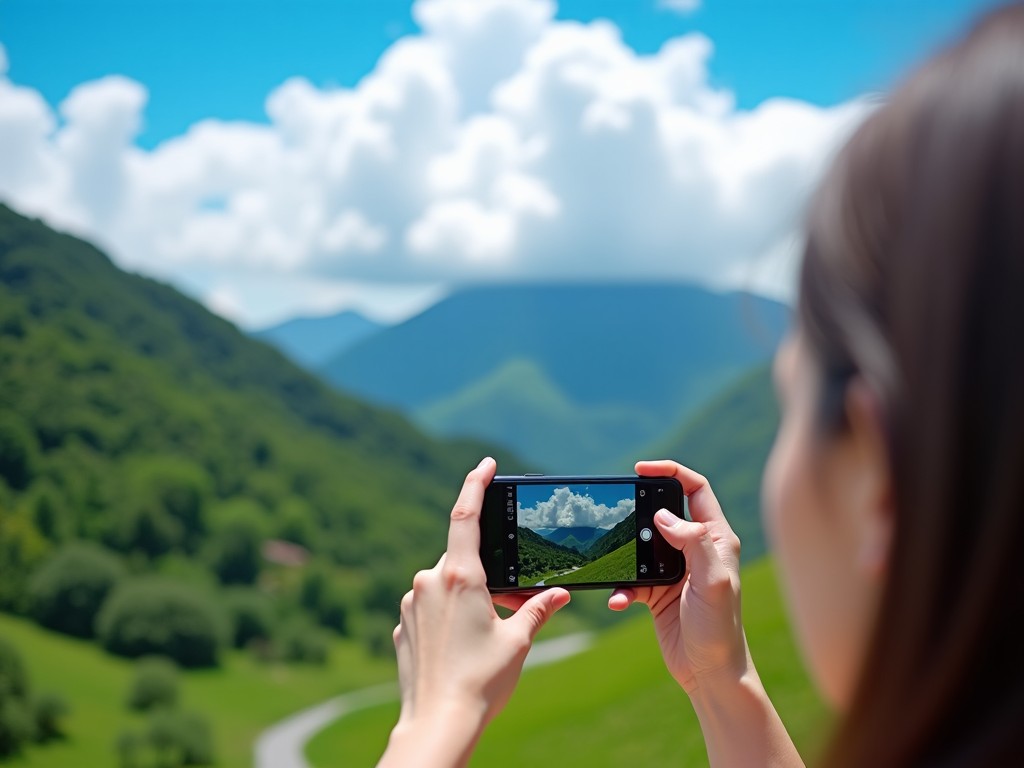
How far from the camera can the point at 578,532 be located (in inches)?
64.4

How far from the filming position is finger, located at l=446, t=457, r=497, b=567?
1.13 metres

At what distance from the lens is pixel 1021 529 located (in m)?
0.57

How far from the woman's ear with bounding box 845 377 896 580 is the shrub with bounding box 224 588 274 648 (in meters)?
37.4

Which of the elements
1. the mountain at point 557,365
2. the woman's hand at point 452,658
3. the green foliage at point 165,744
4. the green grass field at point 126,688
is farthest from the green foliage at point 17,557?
the mountain at point 557,365

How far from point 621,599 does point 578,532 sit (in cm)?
19

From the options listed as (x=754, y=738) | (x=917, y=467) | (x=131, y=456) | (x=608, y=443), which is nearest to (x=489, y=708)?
(x=754, y=738)

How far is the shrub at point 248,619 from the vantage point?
36.2 meters

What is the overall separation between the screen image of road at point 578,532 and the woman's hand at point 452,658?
393 millimetres

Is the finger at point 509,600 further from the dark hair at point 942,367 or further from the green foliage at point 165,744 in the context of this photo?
the green foliage at point 165,744

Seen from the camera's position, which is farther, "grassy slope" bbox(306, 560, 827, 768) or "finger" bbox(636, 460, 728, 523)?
"grassy slope" bbox(306, 560, 827, 768)

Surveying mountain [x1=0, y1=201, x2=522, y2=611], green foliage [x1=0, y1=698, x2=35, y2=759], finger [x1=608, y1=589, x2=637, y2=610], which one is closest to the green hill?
finger [x1=608, y1=589, x2=637, y2=610]

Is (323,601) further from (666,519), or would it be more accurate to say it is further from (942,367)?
(942,367)

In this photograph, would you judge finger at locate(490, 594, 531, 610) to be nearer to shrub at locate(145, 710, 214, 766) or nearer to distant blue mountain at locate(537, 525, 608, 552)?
distant blue mountain at locate(537, 525, 608, 552)

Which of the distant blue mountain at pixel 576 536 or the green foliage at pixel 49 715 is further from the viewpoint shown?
the green foliage at pixel 49 715
